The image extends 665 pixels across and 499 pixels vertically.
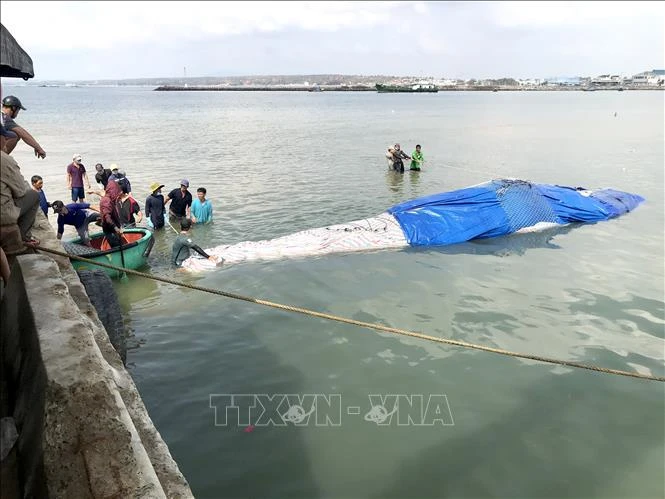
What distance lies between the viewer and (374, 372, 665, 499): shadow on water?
18.7ft

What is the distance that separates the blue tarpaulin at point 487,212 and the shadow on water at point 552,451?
6.71 metres

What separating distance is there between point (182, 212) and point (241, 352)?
827 centimetres

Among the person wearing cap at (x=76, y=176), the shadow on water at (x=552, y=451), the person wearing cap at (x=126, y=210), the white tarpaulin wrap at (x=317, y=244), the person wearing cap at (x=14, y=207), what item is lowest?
the shadow on water at (x=552, y=451)

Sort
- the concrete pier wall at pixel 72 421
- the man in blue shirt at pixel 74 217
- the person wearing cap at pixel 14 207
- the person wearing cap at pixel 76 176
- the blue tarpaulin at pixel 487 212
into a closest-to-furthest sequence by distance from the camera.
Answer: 1. the concrete pier wall at pixel 72 421
2. the person wearing cap at pixel 14 207
3. the man in blue shirt at pixel 74 217
4. the blue tarpaulin at pixel 487 212
5. the person wearing cap at pixel 76 176

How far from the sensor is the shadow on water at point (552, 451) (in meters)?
5.70

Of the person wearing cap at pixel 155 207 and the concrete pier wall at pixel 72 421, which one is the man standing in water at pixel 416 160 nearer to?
the person wearing cap at pixel 155 207

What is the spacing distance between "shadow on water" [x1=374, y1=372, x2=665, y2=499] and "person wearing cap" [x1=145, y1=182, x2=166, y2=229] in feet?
35.6

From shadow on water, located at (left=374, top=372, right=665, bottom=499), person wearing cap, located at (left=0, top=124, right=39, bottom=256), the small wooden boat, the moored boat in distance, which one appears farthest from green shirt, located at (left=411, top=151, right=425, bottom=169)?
the moored boat in distance

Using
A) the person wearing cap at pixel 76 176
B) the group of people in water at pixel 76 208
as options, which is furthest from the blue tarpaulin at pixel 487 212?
the person wearing cap at pixel 76 176

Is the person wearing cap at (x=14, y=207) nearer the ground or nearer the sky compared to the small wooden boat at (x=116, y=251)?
nearer the sky

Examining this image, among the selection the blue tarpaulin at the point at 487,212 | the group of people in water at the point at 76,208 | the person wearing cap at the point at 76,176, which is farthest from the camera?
the person wearing cap at the point at 76,176

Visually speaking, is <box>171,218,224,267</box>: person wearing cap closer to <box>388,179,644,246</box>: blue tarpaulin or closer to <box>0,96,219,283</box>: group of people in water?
<box>0,96,219,283</box>: group of people in water

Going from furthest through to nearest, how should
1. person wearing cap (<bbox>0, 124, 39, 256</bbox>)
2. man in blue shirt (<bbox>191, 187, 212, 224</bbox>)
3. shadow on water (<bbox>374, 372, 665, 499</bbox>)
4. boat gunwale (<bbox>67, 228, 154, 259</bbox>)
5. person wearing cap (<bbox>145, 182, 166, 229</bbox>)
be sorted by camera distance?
man in blue shirt (<bbox>191, 187, 212, 224</bbox>) < person wearing cap (<bbox>145, 182, 166, 229</bbox>) < boat gunwale (<bbox>67, 228, 154, 259</bbox>) < shadow on water (<bbox>374, 372, 665, 499</bbox>) < person wearing cap (<bbox>0, 124, 39, 256</bbox>)

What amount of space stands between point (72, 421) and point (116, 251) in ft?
27.0
